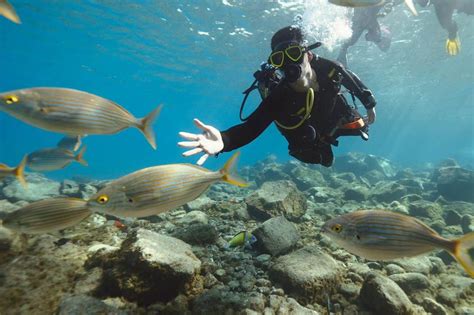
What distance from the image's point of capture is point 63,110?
90.1 inches

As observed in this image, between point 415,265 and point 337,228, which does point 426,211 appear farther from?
point 337,228

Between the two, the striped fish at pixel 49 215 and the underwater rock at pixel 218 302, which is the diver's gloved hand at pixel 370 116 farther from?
the striped fish at pixel 49 215

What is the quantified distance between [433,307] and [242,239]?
2.84m

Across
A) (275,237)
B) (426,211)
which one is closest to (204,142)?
(275,237)

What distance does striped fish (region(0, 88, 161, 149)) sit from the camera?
87.6 inches

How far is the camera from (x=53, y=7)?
23.8m

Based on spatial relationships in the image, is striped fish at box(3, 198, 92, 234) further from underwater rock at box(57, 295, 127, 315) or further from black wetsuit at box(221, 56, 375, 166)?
black wetsuit at box(221, 56, 375, 166)

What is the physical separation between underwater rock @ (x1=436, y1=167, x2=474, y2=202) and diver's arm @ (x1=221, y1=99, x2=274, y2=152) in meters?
13.1

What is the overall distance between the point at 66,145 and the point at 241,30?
22238 millimetres

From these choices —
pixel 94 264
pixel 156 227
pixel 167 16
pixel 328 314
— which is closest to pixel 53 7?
pixel 167 16

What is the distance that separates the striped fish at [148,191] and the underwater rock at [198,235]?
2.73m

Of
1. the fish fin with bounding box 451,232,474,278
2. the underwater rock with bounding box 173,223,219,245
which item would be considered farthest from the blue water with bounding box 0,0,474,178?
the fish fin with bounding box 451,232,474,278

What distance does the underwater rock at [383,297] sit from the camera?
132 inches

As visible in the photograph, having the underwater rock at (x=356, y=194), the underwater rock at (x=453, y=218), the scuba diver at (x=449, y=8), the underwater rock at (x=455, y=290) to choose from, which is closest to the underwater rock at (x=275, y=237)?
the underwater rock at (x=455, y=290)
